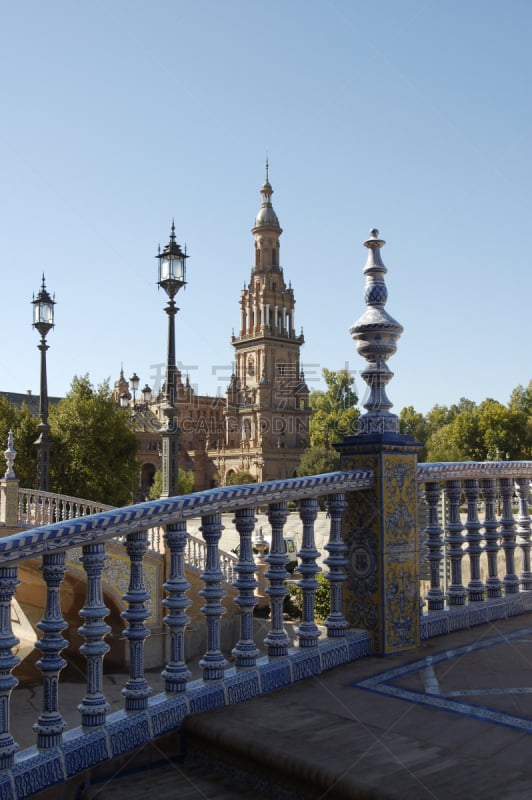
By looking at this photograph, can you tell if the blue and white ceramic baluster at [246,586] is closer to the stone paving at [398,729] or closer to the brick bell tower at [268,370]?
the stone paving at [398,729]

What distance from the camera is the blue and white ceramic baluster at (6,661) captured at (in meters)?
2.99

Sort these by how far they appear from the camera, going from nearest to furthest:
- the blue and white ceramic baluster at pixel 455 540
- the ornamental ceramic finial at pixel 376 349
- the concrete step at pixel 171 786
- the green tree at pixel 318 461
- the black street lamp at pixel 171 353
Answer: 1. the concrete step at pixel 171 786
2. the ornamental ceramic finial at pixel 376 349
3. the blue and white ceramic baluster at pixel 455 540
4. the black street lamp at pixel 171 353
5. the green tree at pixel 318 461

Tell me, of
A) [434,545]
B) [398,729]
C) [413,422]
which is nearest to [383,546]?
[434,545]

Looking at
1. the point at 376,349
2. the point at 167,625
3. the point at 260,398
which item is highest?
the point at 260,398

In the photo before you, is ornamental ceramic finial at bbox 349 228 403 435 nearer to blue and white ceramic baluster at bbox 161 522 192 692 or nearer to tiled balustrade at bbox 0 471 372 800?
tiled balustrade at bbox 0 471 372 800

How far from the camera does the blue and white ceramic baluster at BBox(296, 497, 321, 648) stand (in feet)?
15.1

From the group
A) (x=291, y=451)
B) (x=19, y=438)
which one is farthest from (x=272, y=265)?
(x=19, y=438)

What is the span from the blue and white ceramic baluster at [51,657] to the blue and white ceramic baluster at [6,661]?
186 mm

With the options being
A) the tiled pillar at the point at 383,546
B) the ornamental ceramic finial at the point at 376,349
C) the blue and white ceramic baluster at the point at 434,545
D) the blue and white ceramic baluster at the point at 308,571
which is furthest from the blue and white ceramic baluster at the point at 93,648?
the blue and white ceramic baluster at the point at 434,545

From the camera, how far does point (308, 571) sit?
461 cm

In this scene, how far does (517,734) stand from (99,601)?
2.07 meters

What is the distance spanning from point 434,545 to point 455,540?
0.30 meters

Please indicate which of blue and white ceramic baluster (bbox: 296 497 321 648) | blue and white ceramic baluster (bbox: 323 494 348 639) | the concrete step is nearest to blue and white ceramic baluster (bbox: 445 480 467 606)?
blue and white ceramic baluster (bbox: 323 494 348 639)

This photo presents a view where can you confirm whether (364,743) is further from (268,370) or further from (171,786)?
(268,370)
